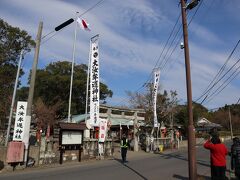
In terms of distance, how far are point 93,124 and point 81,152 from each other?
2193 mm

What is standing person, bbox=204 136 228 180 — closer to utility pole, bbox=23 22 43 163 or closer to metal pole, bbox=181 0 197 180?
metal pole, bbox=181 0 197 180

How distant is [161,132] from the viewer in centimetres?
4066

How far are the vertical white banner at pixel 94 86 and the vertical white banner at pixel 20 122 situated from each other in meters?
5.91

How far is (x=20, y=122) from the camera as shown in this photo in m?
16.9

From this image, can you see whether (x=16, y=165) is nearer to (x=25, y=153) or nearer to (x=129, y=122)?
(x=25, y=153)

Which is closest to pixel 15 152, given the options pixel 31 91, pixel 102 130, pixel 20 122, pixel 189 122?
pixel 20 122

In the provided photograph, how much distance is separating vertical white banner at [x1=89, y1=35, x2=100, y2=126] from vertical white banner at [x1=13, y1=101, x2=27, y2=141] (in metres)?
5.91

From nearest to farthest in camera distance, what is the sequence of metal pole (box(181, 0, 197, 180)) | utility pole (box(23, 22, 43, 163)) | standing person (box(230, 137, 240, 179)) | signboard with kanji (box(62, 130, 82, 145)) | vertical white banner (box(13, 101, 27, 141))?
metal pole (box(181, 0, 197, 180)) → standing person (box(230, 137, 240, 179)) → vertical white banner (box(13, 101, 27, 141)) → utility pole (box(23, 22, 43, 163)) → signboard with kanji (box(62, 130, 82, 145))

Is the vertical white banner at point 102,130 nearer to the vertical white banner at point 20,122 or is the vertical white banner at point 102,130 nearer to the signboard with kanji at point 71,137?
the signboard with kanji at point 71,137

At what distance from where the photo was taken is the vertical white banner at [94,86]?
2188 centimetres

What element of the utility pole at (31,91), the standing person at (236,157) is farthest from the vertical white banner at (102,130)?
the standing person at (236,157)

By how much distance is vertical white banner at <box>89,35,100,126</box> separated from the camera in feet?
71.8

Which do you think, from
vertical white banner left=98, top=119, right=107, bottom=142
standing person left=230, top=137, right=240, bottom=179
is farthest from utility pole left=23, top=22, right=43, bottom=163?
standing person left=230, top=137, right=240, bottom=179

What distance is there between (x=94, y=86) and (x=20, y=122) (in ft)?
22.8
